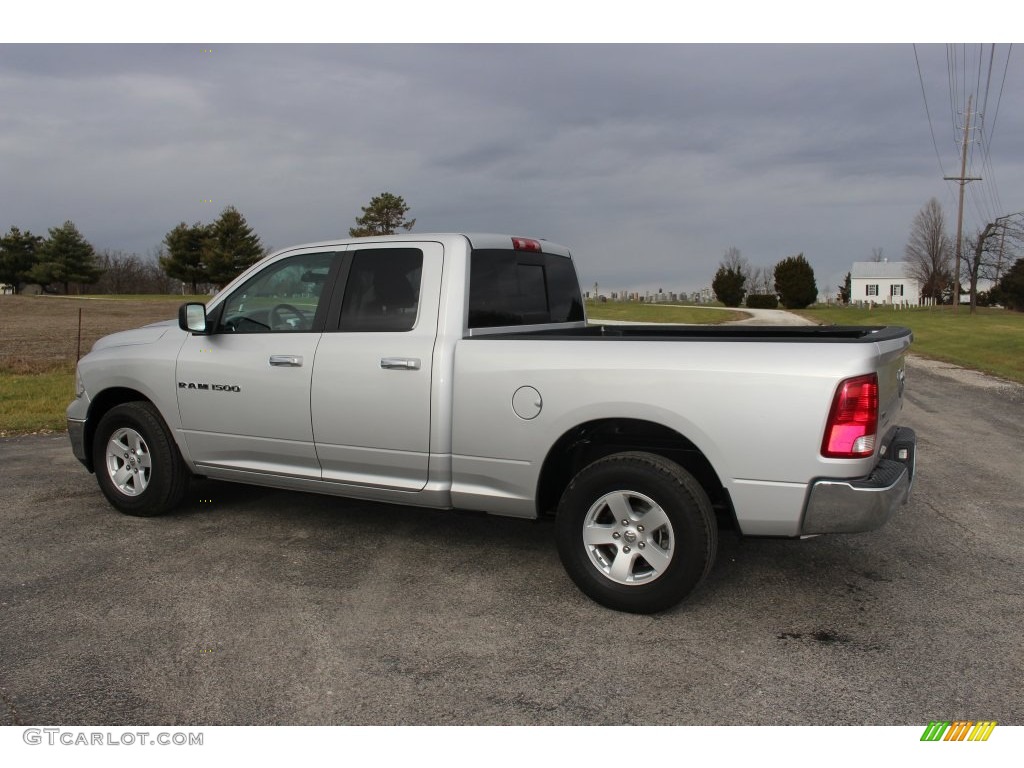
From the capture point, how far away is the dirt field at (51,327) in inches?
759

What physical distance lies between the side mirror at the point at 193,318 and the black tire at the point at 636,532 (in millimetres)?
2732

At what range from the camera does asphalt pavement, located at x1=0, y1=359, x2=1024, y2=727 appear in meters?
3.25

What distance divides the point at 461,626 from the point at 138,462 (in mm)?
3066

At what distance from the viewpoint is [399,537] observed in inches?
215

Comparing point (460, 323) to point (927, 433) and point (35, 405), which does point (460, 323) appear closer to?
point (927, 433)

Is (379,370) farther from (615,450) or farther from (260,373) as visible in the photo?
(615,450)

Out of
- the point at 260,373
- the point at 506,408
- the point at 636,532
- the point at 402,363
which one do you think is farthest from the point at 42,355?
the point at 636,532

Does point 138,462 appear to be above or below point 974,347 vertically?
below

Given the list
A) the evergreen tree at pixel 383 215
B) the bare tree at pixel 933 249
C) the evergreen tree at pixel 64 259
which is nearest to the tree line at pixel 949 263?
the bare tree at pixel 933 249

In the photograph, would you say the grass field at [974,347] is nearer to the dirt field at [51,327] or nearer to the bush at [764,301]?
the dirt field at [51,327]

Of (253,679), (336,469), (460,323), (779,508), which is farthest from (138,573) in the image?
(779,508)

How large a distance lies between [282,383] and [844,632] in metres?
3.43

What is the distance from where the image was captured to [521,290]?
5363mm

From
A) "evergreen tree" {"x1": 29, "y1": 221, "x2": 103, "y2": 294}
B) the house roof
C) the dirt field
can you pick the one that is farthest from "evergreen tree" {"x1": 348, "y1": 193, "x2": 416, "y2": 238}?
the house roof
